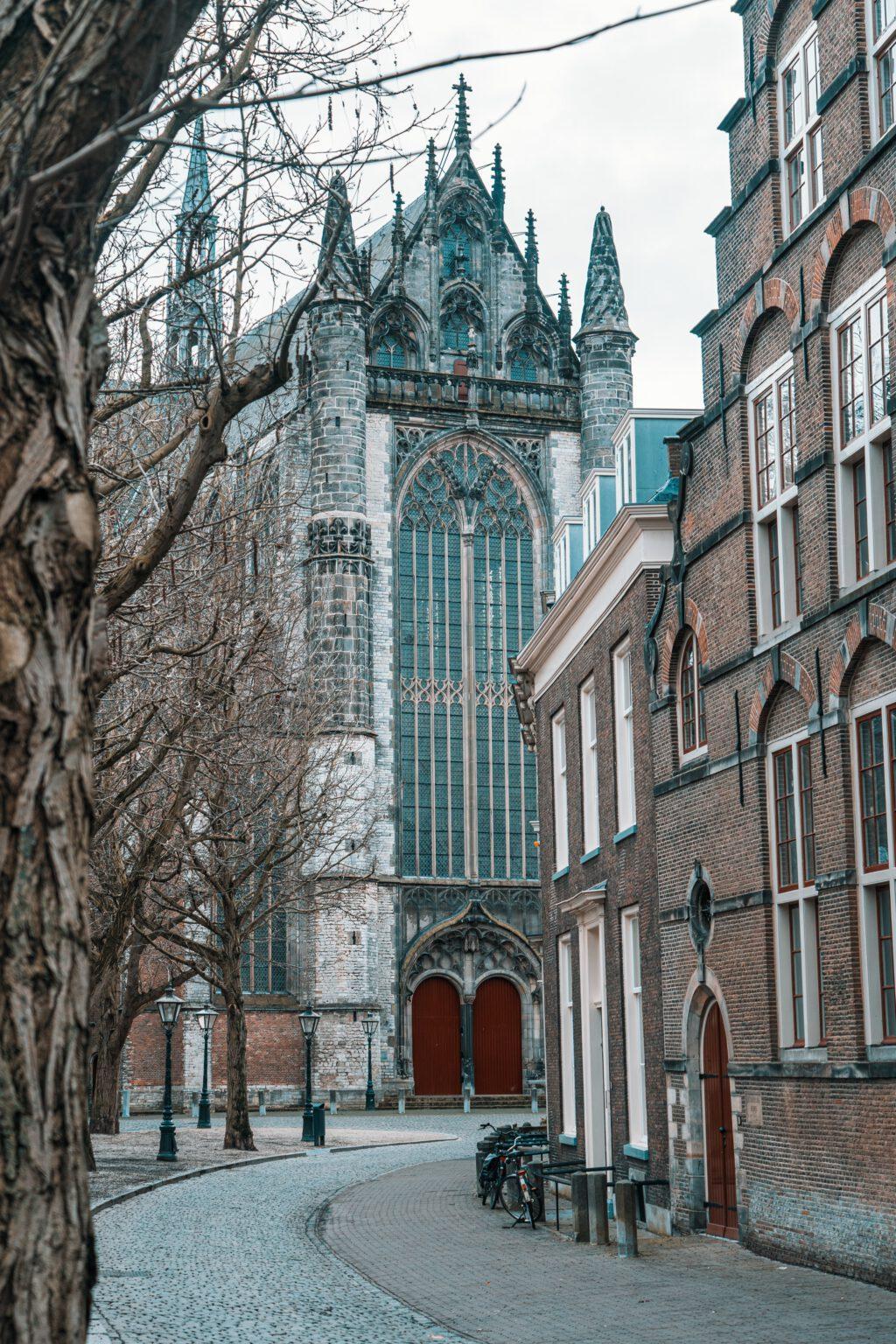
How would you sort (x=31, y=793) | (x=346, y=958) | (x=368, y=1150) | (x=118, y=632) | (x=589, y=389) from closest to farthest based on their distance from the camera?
1. (x=31, y=793)
2. (x=118, y=632)
3. (x=368, y=1150)
4. (x=346, y=958)
5. (x=589, y=389)

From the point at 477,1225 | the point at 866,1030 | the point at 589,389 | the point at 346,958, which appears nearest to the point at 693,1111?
the point at 477,1225

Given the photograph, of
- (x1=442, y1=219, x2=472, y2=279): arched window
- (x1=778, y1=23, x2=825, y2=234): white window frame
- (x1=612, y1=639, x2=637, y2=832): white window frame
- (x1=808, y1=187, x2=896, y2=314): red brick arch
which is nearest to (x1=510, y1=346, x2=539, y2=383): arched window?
(x1=442, y1=219, x2=472, y2=279): arched window

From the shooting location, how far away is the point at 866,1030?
12.6 meters

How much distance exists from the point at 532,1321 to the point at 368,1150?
831 inches

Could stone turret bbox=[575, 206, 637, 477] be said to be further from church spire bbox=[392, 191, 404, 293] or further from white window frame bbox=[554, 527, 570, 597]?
white window frame bbox=[554, 527, 570, 597]

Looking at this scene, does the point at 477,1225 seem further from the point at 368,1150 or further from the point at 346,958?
the point at 346,958

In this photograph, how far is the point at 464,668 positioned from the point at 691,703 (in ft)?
111

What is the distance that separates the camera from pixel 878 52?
1320 centimetres

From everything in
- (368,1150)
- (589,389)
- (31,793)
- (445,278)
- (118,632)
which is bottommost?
(368,1150)

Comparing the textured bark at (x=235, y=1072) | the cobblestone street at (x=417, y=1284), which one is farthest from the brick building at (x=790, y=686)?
the textured bark at (x=235, y=1072)

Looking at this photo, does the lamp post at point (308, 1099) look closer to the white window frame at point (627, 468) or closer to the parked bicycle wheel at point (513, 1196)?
the parked bicycle wheel at point (513, 1196)

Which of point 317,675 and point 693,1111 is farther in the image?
point 317,675

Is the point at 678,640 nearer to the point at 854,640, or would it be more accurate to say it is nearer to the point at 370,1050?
the point at 854,640

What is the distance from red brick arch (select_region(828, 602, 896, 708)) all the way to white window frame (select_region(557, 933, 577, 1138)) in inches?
383
